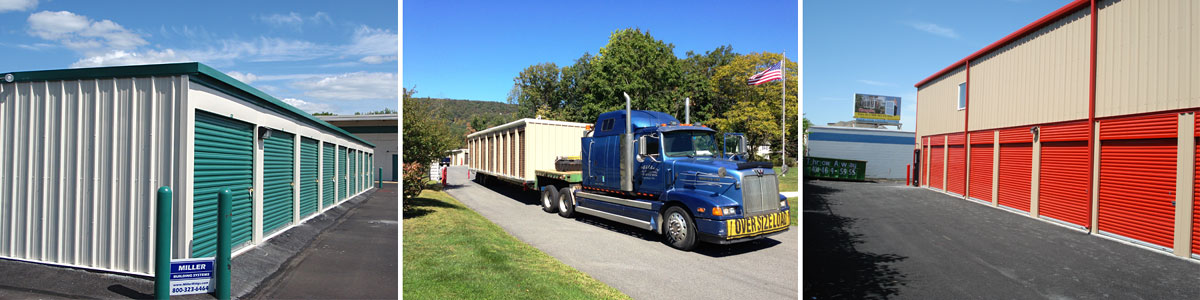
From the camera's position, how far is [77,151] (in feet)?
19.2

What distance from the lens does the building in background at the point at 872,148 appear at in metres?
31.1

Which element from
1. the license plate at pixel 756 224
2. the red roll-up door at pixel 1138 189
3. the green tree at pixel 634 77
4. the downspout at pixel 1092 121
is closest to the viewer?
the license plate at pixel 756 224

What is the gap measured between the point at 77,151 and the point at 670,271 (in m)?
7.27

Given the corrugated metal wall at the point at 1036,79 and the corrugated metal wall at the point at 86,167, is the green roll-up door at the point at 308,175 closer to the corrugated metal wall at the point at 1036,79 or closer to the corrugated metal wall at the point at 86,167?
the corrugated metal wall at the point at 86,167

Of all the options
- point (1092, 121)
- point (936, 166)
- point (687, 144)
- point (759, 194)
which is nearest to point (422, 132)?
point (687, 144)

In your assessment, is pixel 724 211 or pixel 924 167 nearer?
pixel 724 211

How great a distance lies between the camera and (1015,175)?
14.1 metres

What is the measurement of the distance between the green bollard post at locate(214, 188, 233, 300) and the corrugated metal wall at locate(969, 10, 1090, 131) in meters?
15.6

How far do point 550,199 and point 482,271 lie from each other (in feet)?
26.4

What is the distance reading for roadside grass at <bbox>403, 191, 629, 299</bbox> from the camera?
383 cm

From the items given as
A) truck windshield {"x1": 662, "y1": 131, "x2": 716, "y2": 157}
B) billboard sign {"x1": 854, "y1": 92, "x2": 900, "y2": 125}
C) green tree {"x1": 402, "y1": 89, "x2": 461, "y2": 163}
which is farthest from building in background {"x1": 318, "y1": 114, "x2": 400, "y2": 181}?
billboard sign {"x1": 854, "y1": 92, "x2": 900, "y2": 125}

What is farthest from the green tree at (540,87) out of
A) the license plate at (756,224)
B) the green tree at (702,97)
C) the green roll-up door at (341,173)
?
the license plate at (756,224)

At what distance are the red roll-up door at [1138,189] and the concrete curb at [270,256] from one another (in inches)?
569

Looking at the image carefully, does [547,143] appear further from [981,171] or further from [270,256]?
[981,171]
